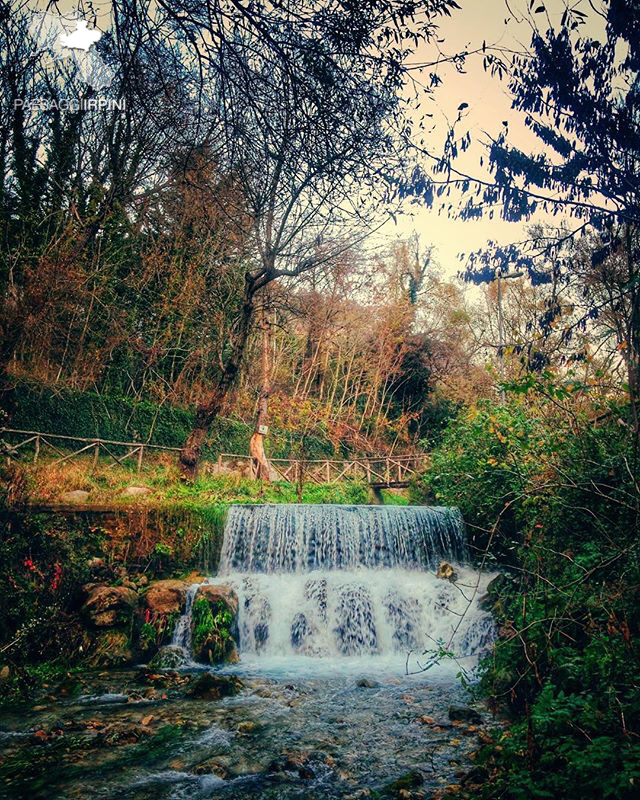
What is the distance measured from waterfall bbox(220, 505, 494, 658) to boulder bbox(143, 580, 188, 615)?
42.6 inches

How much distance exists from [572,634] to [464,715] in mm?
1409

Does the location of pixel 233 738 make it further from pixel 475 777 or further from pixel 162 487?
pixel 162 487

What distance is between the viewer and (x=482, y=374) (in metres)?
24.1

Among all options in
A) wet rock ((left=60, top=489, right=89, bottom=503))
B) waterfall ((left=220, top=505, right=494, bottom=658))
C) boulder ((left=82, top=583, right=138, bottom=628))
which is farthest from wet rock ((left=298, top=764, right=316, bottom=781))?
wet rock ((left=60, top=489, right=89, bottom=503))

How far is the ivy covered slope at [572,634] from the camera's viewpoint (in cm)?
311

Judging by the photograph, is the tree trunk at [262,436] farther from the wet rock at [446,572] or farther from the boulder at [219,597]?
the boulder at [219,597]

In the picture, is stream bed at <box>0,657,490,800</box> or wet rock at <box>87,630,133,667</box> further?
wet rock at <box>87,630,133,667</box>

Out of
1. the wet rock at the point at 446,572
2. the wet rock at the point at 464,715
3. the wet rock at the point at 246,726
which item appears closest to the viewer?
the wet rock at the point at 246,726

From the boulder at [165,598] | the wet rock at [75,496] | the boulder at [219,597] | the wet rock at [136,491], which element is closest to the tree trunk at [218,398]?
the wet rock at [136,491]

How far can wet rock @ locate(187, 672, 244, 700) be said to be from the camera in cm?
597

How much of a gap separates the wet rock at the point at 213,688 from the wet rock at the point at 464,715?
250 centimetres

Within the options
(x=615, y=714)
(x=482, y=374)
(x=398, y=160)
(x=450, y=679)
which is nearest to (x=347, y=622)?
(x=450, y=679)

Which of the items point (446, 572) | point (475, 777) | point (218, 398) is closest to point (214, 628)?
point (446, 572)

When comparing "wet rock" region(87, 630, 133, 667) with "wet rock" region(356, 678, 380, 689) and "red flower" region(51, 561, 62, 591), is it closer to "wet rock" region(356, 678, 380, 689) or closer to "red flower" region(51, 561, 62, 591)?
"red flower" region(51, 561, 62, 591)
